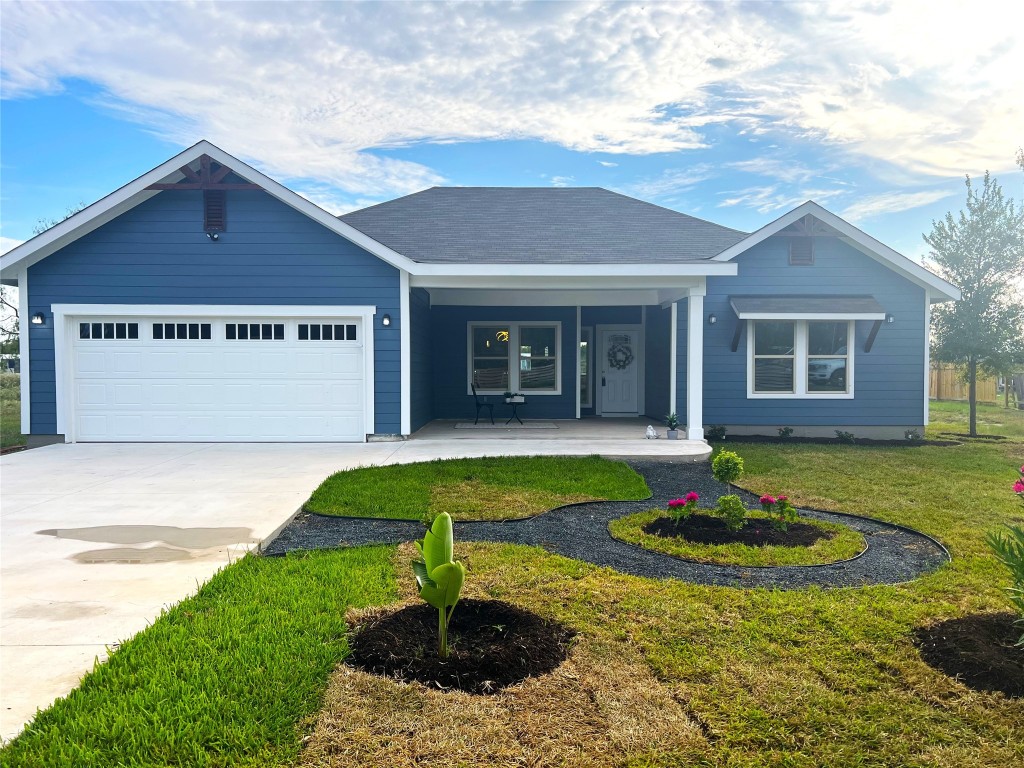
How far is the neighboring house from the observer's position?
10.1m

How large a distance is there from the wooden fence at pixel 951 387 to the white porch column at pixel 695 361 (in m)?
16.2

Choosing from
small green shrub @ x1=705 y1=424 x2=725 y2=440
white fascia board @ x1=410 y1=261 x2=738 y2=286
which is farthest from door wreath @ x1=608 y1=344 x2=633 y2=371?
white fascia board @ x1=410 y1=261 x2=738 y2=286

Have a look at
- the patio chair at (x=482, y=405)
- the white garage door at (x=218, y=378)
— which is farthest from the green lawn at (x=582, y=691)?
the patio chair at (x=482, y=405)

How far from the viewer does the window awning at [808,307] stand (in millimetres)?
11273

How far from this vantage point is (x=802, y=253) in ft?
38.8

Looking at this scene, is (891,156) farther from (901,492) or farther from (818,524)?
(818,524)

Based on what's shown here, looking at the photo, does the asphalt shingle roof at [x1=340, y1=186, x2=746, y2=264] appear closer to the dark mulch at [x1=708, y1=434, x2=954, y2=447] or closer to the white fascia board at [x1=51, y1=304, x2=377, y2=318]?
the white fascia board at [x1=51, y1=304, x2=377, y2=318]

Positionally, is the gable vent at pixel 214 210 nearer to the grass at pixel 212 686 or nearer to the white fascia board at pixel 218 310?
the white fascia board at pixel 218 310

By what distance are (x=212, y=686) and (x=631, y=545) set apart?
3.12 metres

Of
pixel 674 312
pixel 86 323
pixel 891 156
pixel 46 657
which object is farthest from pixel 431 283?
pixel 891 156

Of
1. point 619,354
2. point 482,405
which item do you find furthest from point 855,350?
point 482,405

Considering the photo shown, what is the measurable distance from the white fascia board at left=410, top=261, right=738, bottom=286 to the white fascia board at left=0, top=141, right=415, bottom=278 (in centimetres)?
48

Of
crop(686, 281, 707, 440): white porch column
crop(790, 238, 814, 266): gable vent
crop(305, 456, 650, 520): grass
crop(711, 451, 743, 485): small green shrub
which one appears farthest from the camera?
crop(790, 238, 814, 266): gable vent

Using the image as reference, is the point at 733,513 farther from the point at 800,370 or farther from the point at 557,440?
the point at 800,370
